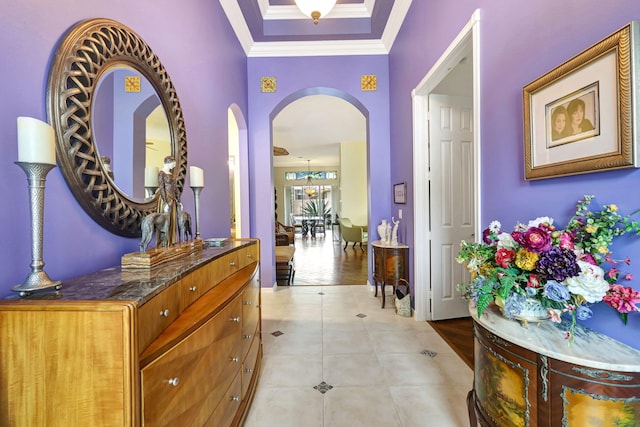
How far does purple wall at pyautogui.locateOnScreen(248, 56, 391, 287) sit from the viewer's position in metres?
4.12

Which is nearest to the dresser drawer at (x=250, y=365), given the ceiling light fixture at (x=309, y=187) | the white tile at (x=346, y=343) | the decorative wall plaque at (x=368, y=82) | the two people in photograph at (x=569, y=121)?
the white tile at (x=346, y=343)

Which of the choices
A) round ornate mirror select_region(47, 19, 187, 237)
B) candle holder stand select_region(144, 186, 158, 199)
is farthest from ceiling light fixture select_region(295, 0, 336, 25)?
candle holder stand select_region(144, 186, 158, 199)

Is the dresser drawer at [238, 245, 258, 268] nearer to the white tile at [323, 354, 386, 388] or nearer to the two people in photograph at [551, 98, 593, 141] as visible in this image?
the white tile at [323, 354, 386, 388]

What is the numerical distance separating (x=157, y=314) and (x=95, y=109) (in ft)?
3.32

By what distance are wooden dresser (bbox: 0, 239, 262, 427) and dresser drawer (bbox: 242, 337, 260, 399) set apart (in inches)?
22.9

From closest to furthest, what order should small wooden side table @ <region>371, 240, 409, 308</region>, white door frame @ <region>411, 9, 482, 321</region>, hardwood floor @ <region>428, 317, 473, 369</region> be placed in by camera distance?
1. hardwood floor @ <region>428, 317, 473, 369</region>
2. white door frame @ <region>411, 9, 482, 321</region>
3. small wooden side table @ <region>371, 240, 409, 308</region>

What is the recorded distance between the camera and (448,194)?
10.5 feet

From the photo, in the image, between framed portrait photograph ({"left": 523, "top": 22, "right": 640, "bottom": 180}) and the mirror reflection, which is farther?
the mirror reflection

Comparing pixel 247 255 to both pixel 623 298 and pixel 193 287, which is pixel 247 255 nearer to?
pixel 193 287

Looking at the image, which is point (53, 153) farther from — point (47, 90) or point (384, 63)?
point (384, 63)

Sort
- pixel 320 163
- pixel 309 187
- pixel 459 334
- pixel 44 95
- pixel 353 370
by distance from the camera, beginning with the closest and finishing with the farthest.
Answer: pixel 44 95 < pixel 353 370 < pixel 459 334 < pixel 320 163 < pixel 309 187

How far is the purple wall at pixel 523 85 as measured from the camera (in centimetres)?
104

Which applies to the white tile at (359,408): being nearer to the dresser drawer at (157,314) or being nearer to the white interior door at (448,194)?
the dresser drawer at (157,314)

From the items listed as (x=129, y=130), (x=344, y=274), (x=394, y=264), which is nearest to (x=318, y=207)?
(x=344, y=274)
